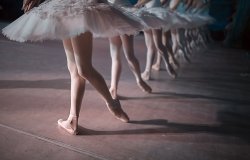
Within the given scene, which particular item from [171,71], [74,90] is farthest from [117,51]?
[171,71]

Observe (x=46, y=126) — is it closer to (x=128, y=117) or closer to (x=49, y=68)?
(x=128, y=117)

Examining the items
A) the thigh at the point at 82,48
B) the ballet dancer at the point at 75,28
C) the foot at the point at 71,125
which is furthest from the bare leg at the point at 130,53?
the foot at the point at 71,125

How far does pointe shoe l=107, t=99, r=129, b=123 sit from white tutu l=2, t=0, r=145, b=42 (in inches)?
21.4

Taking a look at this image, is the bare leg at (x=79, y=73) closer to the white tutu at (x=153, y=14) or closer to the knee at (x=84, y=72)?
the knee at (x=84, y=72)

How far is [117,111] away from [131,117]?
259 millimetres

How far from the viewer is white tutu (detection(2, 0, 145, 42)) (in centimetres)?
194

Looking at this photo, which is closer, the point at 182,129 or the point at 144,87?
the point at 182,129

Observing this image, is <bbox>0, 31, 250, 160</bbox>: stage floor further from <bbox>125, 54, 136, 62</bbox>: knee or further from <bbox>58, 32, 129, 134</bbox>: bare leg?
<bbox>125, 54, 136, 62</bbox>: knee

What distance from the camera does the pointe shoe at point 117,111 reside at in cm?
236

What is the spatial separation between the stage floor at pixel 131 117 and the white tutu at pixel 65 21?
668 mm

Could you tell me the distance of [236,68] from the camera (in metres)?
5.82

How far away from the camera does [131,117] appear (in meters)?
2.62

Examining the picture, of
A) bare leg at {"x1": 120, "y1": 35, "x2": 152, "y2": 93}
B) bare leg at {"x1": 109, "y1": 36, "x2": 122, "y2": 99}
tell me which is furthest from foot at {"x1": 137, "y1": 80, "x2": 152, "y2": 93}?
bare leg at {"x1": 109, "y1": 36, "x2": 122, "y2": 99}

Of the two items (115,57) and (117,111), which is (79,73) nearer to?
(117,111)
